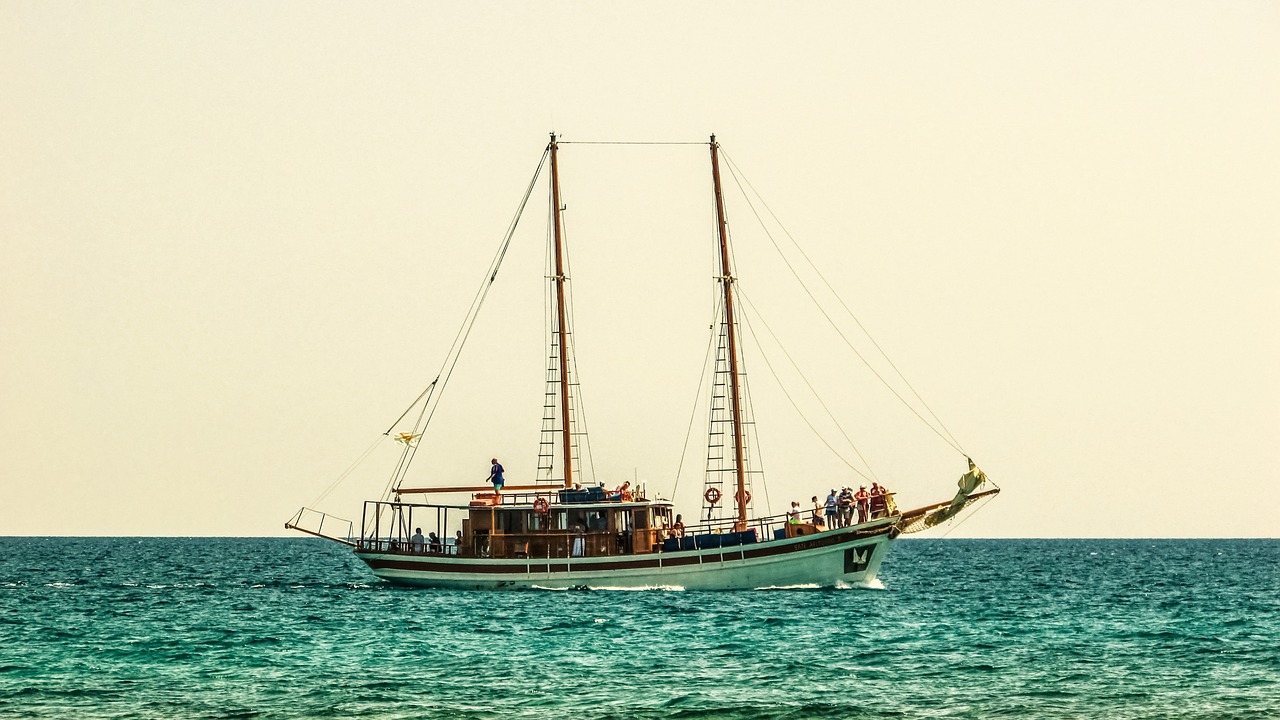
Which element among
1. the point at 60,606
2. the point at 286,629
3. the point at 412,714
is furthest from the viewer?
the point at 60,606

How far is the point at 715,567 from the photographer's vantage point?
6006 centimetres

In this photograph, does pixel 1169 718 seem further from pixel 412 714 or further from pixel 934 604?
pixel 934 604

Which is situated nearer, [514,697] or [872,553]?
[514,697]

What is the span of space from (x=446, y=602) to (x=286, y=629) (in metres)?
10.0

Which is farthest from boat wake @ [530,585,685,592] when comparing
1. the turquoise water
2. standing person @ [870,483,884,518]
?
standing person @ [870,483,884,518]

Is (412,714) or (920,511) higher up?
(920,511)

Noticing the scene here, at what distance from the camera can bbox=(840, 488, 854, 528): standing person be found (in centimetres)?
6059

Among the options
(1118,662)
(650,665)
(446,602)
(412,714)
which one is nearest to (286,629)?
(446,602)

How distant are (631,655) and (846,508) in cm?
2338

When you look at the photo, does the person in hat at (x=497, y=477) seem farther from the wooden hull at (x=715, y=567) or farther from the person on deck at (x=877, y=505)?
the person on deck at (x=877, y=505)

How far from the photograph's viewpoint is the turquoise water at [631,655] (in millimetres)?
31375

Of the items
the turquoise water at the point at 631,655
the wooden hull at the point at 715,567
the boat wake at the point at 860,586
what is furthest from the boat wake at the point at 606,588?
the boat wake at the point at 860,586

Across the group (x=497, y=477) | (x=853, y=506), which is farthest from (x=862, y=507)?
(x=497, y=477)

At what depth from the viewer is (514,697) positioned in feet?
105
